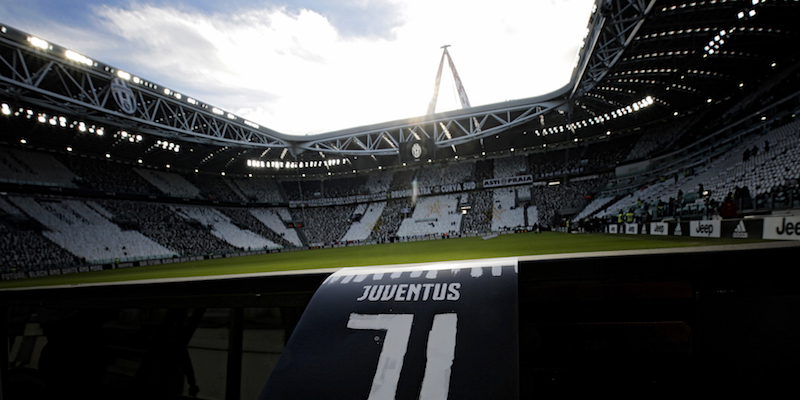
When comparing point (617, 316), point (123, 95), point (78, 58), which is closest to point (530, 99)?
point (123, 95)

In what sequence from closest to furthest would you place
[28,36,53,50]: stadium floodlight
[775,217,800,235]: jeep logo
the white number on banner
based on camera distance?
the white number on banner → [775,217,800,235]: jeep logo → [28,36,53,50]: stadium floodlight

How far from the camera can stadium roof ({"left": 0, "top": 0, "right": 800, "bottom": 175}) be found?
1848 centimetres

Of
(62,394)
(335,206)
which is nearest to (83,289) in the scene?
(62,394)

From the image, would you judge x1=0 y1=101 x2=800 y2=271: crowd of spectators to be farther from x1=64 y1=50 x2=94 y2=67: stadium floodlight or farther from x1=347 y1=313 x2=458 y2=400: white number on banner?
x1=64 y1=50 x2=94 y2=67: stadium floodlight

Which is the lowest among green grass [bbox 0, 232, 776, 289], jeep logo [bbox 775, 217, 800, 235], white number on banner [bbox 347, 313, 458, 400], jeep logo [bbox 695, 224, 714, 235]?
green grass [bbox 0, 232, 776, 289]

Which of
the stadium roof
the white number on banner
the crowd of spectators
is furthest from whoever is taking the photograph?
the crowd of spectators

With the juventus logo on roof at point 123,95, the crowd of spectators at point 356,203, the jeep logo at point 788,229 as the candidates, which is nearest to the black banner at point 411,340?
the jeep logo at point 788,229

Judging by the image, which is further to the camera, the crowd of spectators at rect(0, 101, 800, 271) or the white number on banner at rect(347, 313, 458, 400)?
the crowd of spectators at rect(0, 101, 800, 271)

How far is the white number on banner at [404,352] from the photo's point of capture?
136cm

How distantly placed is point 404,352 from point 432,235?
39999mm

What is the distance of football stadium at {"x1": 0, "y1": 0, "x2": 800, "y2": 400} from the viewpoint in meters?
1.72

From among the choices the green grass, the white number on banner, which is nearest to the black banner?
the white number on banner

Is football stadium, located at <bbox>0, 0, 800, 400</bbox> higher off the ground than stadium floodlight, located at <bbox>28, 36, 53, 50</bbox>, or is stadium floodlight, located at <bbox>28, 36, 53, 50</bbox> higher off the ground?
stadium floodlight, located at <bbox>28, 36, 53, 50</bbox>

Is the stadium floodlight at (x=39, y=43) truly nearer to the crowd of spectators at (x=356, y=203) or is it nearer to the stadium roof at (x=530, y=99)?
the stadium roof at (x=530, y=99)
